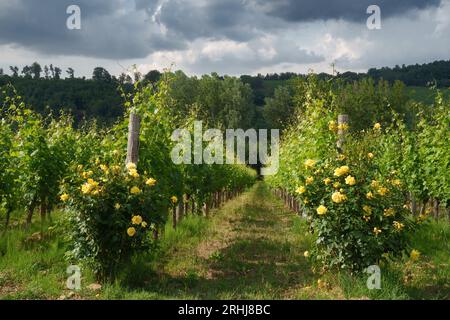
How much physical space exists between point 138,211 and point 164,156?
8.55ft

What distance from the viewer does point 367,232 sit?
525cm

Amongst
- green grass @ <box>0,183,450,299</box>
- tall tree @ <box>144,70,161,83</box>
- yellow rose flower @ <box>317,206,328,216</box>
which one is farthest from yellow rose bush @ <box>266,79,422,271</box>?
tall tree @ <box>144,70,161,83</box>

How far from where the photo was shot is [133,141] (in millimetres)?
6516

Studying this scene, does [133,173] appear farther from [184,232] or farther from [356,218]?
[184,232]

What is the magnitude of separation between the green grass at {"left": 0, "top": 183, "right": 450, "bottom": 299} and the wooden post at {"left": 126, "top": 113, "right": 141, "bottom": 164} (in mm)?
1562

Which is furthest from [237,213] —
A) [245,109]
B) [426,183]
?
[245,109]

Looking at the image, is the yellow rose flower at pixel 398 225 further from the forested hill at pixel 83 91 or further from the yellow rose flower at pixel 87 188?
the forested hill at pixel 83 91

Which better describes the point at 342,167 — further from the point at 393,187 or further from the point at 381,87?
the point at 381,87

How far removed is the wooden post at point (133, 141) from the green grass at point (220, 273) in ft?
5.12

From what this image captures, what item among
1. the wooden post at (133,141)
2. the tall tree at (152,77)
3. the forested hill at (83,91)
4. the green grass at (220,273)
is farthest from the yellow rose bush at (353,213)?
the forested hill at (83,91)

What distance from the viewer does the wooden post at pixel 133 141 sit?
6480 millimetres

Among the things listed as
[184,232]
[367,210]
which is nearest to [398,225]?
[367,210]

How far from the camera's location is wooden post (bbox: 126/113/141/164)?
21.3ft

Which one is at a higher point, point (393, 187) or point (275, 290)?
point (393, 187)
